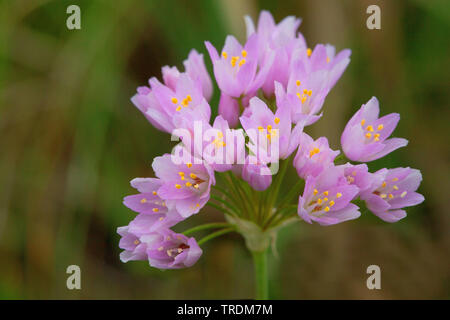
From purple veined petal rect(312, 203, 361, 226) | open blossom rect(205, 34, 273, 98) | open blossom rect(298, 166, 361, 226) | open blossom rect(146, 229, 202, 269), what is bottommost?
open blossom rect(146, 229, 202, 269)

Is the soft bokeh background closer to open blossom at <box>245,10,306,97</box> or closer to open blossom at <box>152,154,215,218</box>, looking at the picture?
open blossom at <box>245,10,306,97</box>

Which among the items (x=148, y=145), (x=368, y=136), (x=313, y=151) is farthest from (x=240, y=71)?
(x=148, y=145)

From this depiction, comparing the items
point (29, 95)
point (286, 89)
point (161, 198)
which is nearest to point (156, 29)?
point (29, 95)

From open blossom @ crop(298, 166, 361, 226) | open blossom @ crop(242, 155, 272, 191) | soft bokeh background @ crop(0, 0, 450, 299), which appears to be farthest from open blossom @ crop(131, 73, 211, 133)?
soft bokeh background @ crop(0, 0, 450, 299)

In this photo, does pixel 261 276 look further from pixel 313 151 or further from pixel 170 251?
pixel 313 151

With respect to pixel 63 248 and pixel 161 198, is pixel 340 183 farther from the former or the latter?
pixel 63 248

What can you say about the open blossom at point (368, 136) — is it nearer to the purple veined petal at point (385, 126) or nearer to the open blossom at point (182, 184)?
the purple veined petal at point (385, 126)
